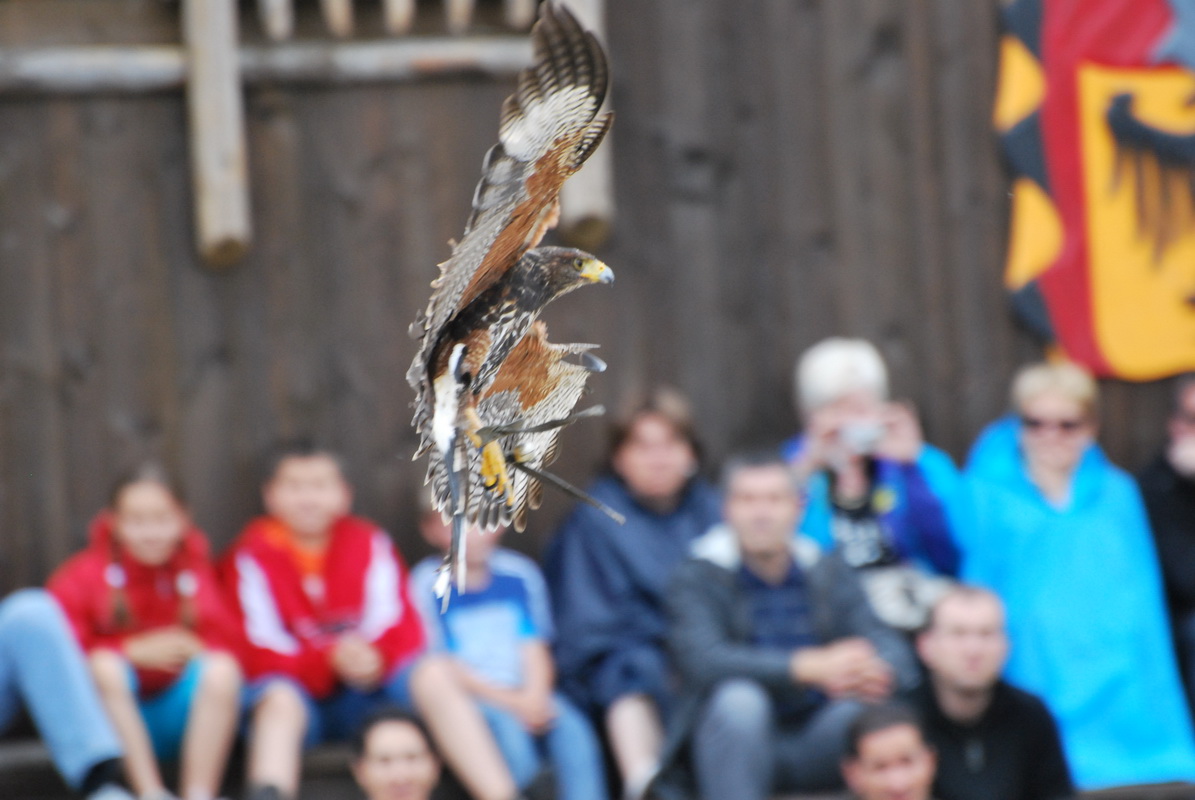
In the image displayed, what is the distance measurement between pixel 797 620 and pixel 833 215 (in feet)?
4.62

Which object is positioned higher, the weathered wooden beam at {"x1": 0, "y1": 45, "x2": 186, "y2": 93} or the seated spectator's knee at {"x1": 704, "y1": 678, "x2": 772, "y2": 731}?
the weathered wooden beam at {"x1": 0, "y1": 45, "x2": 186, "y2": 93}

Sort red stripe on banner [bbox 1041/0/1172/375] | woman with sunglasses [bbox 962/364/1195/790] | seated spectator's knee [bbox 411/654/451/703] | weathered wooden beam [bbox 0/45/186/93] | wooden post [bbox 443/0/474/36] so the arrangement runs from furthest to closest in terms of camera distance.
Answer: red stripe on banner [bbox 1041/0/1172/375] → wooden post [bbox 443/0/474/36] → weathered wooden beam [bbox 0/45/186/93] → woman with sunglasses [bbox 962/364/1195/790] → seated spectator's knee [bbox 411/654/451/703]

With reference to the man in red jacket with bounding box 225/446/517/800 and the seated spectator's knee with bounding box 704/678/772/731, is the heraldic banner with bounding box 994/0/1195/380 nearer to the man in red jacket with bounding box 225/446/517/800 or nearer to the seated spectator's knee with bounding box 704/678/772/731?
the seated spectator's knee with bounding box 704/678/772/731

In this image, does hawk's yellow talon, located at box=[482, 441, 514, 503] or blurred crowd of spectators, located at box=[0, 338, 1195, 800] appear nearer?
hawk's yellow talon, located at box=[482, 441, 514, 503]

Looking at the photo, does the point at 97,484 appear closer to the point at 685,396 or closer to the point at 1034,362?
the point at 685,396

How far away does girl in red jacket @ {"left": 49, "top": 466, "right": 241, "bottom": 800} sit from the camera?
329cm

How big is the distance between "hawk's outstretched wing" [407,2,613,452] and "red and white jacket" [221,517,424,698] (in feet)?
4.23

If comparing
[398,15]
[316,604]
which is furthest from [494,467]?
[398,15]

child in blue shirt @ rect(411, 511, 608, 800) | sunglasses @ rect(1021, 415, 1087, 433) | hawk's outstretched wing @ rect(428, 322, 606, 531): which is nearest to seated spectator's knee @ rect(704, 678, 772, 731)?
child in blue shirt @ rect(411, 511, 608, 800)

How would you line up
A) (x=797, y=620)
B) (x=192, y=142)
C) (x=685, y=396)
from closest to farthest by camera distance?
(x=797, y=620) < (x=192, y=142) < (x=685, y=396)

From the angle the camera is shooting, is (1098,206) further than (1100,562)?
Yes

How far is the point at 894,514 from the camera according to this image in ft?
12.1

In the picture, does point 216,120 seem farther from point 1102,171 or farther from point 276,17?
point 1102,171

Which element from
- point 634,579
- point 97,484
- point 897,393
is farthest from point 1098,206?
point 97,484
